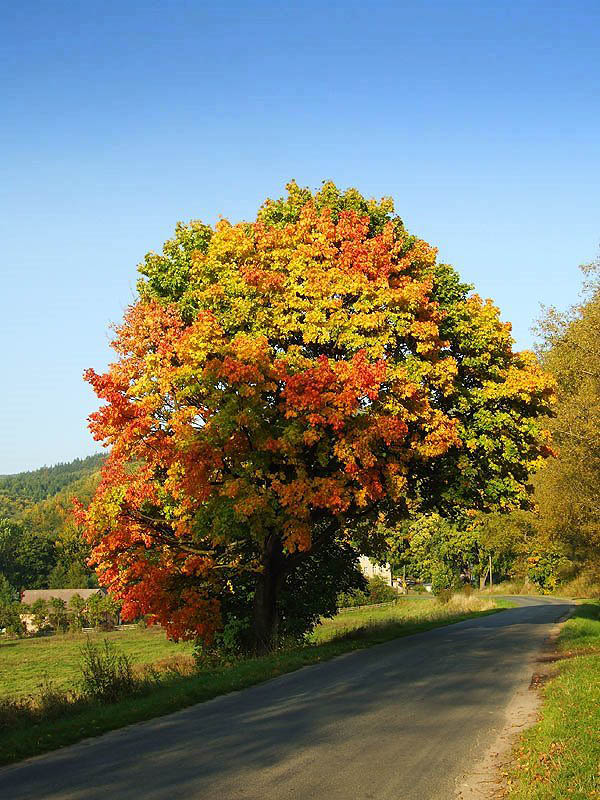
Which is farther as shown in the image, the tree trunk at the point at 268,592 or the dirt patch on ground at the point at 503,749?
the tree trunk at the point at 268,592

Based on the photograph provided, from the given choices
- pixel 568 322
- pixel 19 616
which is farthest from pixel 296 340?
pixel 19 616

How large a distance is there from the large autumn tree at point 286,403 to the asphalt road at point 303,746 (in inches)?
228

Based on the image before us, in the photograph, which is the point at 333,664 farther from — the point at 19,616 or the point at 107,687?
the point at 19,616

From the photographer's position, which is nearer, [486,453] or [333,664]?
[333,664]

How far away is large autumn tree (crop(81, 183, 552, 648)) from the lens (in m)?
19.1

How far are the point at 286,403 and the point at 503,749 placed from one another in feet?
37.0

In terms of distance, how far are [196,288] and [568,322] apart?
20214 millimetres

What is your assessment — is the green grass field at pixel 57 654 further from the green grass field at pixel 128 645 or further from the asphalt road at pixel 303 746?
the asphalt road at pixel 303 746

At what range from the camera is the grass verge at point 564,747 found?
7375mm

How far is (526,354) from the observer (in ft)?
74.9

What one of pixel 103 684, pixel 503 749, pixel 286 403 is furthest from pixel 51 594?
pixel 503 749

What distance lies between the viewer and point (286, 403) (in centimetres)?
1928

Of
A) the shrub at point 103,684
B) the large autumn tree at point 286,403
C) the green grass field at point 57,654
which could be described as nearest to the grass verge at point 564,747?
the large autumn tree at point 286,403

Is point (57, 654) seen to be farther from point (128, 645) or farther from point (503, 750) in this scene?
point (503, 750)
